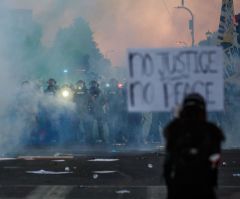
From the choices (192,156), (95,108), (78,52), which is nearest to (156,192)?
(192,156)

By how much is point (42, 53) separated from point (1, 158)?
7.57 m

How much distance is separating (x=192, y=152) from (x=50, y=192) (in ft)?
14.4

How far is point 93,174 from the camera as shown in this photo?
10.5m

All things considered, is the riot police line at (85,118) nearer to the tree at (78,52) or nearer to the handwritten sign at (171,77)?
the handwritten sign at (171,77)

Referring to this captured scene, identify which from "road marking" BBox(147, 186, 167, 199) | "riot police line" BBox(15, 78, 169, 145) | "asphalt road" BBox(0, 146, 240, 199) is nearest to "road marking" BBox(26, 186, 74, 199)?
"asphalt road" BBox(0, 146, 240, 199)

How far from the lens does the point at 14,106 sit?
1502 centimetres

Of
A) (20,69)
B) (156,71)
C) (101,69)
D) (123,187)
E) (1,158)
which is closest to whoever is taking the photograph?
(156,71)

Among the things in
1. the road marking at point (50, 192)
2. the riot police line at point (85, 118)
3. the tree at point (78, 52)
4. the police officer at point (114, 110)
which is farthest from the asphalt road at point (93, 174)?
the tree at point (78, 52)

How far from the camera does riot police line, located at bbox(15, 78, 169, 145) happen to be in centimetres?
1562

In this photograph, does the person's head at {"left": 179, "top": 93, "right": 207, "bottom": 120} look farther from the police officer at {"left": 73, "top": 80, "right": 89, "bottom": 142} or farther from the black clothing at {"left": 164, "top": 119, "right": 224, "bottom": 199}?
the police officer at {"left": 73, "top": 80, "right": 89, "bottom": 142}

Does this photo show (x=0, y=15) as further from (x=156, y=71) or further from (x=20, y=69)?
(x=156, y=71)

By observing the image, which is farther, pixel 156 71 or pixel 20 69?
pixel 20 69

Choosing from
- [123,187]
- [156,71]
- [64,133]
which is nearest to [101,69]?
[64,133]

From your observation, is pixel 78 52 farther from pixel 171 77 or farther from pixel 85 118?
pixel 171 77
